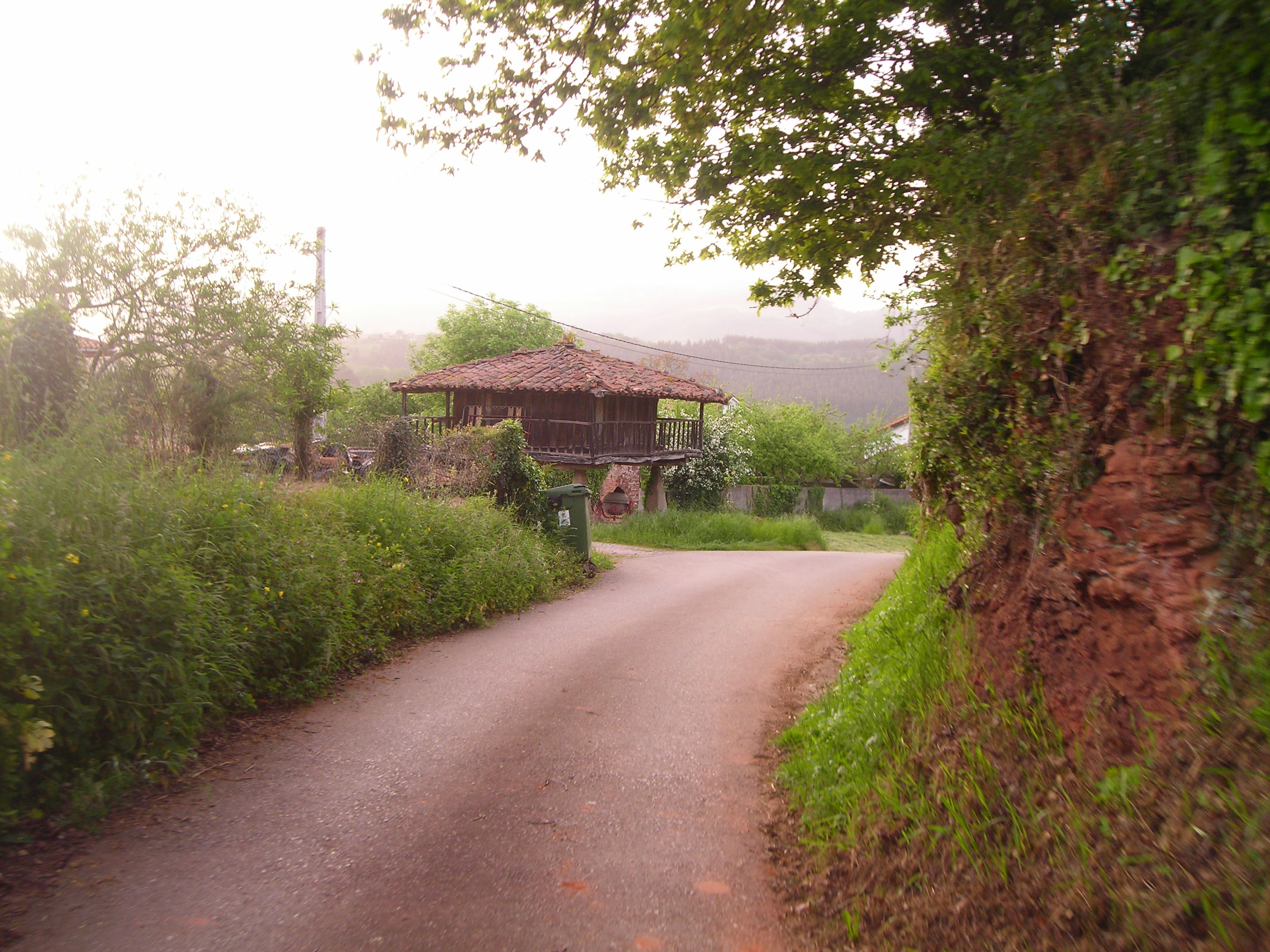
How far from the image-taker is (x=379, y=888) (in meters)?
3.70

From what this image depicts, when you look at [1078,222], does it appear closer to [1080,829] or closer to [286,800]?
[1080,829]

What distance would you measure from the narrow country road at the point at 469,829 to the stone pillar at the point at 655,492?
23.1m

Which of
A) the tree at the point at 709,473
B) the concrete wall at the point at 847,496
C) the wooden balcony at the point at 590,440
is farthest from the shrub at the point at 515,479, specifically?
the concrete wall at the point at 847,496

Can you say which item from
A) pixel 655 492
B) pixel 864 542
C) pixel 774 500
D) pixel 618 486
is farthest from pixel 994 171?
pixel 774 500

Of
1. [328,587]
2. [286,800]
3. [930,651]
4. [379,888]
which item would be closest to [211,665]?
[286,800]

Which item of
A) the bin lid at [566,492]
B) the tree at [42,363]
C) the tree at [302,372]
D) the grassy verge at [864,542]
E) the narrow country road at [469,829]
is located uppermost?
the tree at [302,372]

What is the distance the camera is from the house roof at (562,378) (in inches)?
987

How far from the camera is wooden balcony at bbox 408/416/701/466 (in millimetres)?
25625

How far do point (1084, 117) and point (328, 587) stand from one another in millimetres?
6410

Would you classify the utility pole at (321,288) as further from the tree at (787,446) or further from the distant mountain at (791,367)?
the distant mountain at (791,367)

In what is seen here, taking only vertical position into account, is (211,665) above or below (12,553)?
below

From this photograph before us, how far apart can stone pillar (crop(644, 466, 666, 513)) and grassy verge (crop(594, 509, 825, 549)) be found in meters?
5.62

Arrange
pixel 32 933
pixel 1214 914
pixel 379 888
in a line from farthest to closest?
pixel 379 888, pixel 32 933, pixel 1214 914

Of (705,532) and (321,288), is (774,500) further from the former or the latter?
(321,288)
